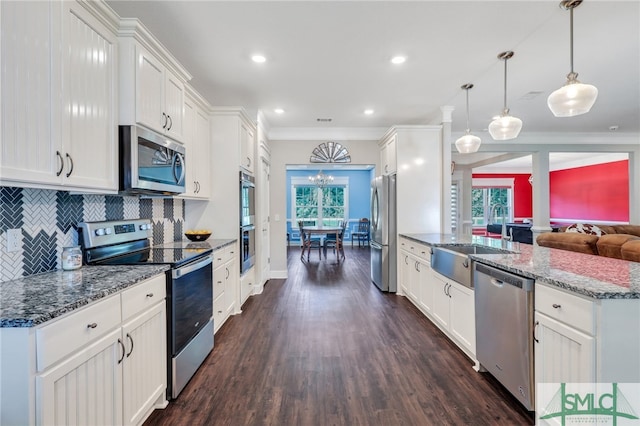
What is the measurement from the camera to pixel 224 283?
10.3 feet

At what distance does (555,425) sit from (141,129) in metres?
2.93

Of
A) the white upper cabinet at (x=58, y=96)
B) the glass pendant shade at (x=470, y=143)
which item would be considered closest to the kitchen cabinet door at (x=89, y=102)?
the white upper cabinet at (x=58, y=96)

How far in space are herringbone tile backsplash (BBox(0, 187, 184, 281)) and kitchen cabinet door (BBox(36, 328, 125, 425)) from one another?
2.25 feet

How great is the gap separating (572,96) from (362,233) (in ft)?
24.1

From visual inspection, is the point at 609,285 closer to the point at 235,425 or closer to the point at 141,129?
the point at 235,425

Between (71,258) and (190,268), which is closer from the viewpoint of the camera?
(71,258)

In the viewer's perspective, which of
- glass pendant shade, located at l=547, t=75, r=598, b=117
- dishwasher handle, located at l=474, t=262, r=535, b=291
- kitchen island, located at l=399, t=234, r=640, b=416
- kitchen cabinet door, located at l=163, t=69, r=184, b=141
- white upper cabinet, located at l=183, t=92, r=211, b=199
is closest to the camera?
kitchen island, located at l=399, t=234, r=640, b=416

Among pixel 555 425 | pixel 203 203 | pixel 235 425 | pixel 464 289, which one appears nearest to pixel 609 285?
pixel 555 425

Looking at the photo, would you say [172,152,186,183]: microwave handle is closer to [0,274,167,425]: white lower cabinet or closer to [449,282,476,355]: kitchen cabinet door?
[0,274,167,425]: white lower cabinet

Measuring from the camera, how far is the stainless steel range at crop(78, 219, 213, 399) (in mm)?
1888

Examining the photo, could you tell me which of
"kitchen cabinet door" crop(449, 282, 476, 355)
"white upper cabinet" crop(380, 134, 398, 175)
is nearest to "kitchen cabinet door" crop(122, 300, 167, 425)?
"kitchen cabinet door" crop(449, 282, 476, 355)

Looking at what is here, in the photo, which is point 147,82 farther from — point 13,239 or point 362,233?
point 362,233

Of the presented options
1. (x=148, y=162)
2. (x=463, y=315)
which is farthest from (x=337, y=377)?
(x=148, y=162)

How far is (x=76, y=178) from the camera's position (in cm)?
153
